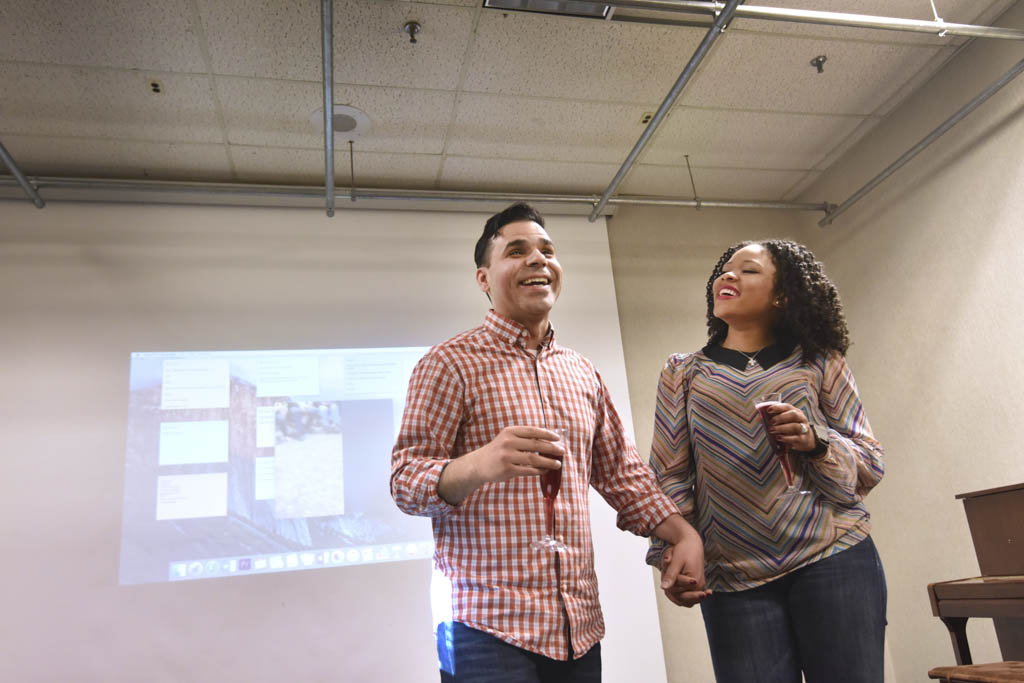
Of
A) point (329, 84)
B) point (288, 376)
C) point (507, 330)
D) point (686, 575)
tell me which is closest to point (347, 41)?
point (329, 84)

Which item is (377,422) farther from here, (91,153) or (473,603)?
(473,603)

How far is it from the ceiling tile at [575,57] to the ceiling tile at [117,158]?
1.50 meters

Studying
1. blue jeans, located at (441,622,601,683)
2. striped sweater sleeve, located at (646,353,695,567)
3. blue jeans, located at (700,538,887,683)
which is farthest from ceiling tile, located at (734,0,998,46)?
blue jeans, located at (441,622,601,683)

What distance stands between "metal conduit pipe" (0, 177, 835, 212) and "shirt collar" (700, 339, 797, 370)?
8.26 feet

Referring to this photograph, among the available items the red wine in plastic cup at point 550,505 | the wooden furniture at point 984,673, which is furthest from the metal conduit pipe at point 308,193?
the red wine in plastic cup at point 550,505

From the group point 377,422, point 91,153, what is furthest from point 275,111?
point 377,422

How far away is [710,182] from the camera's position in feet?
14.3

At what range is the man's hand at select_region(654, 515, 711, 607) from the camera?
134 centimetres

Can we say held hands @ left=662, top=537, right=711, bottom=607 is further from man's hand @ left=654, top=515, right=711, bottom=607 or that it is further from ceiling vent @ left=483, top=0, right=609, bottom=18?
ceiling vent @ left=483, top=0, right=609, bottom=18

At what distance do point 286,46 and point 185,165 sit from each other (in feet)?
3.83

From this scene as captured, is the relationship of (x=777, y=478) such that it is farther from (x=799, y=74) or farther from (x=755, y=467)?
(x=799, y=74)

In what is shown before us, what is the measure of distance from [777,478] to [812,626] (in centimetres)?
28

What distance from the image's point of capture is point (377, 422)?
12.3 ft

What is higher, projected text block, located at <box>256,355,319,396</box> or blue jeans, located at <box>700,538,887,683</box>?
projected text block, located at <box>256,355,319,396</box>
